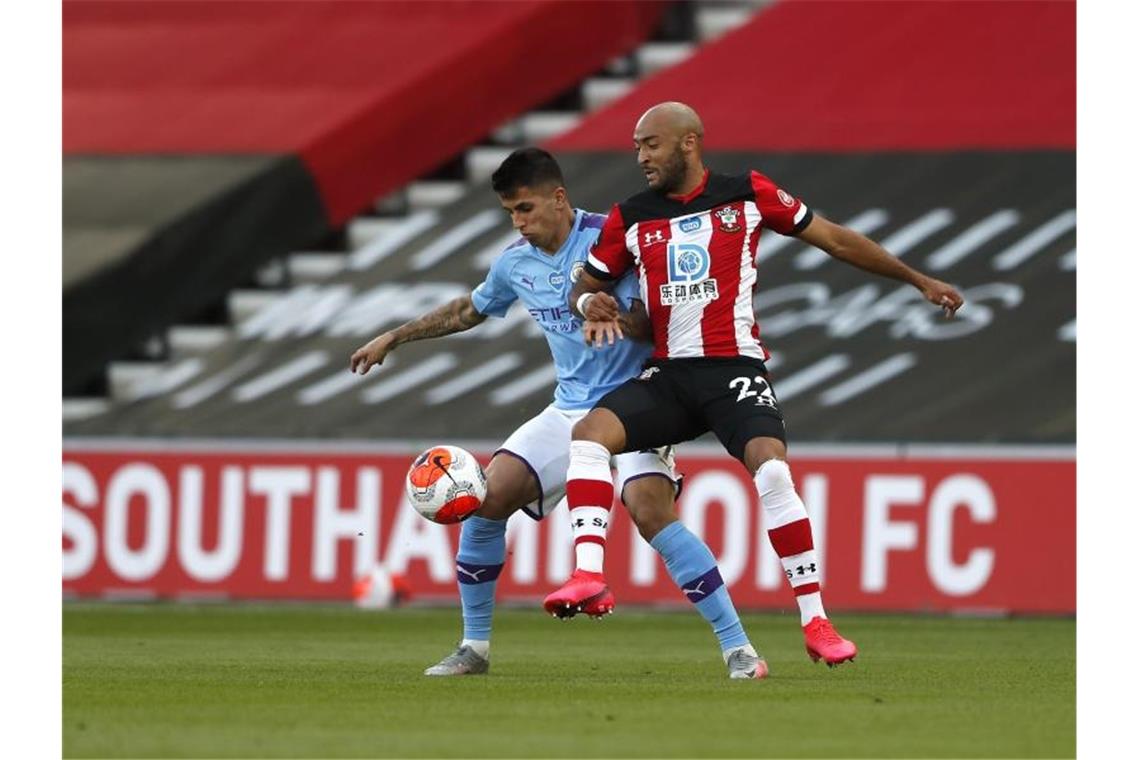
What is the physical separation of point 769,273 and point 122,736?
12.7 meters

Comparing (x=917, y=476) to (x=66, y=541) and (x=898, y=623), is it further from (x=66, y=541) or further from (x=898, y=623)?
(x=66, y=541)

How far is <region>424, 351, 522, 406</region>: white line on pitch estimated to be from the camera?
740 inches

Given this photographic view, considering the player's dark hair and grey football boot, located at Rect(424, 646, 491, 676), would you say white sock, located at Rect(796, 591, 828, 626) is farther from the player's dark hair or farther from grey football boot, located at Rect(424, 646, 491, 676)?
the player's dark hair

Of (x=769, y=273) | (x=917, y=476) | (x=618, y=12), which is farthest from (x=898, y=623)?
(x=618, y=12)

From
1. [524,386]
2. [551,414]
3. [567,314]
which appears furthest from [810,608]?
[524,386]

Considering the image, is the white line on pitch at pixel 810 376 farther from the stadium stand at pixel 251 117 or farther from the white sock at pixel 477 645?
the white sock at pixel 477 645

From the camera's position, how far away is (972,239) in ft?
62.5

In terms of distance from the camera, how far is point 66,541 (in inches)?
696

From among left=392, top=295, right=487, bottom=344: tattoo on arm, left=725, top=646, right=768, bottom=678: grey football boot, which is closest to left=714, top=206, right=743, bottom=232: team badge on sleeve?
left=392, top=295, right=487, bottom=344: tattoo on arm

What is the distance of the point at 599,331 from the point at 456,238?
12115 millimetres

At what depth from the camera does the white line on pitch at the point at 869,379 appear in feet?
57.6

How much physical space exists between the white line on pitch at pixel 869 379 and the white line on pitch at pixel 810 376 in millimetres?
201

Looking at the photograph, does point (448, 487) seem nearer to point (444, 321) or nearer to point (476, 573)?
point (476, 573)

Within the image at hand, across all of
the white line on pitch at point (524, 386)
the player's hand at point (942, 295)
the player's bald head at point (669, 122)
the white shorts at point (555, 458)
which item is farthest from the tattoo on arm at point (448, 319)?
the white line on pitch at point (524, 386)
